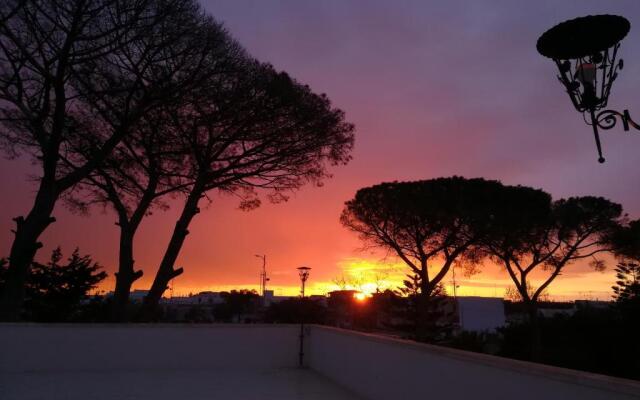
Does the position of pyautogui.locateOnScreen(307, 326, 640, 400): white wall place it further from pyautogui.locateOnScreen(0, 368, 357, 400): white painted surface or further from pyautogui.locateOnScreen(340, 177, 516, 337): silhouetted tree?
pyautogui.locateOnScreen(340, 177, 516, 337): silhouetted tree

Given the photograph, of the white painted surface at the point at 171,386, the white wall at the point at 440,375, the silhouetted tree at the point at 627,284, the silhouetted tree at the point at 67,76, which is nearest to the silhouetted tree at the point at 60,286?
the silhouetted tree at the point at 67,76

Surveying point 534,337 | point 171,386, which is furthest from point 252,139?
point 534,337

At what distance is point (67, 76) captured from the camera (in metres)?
6.54

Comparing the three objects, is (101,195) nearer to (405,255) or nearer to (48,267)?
(48,267)

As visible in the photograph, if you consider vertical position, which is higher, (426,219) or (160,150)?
(160,150)

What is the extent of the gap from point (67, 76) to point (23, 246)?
7.75 ft

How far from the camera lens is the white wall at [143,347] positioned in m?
5.20

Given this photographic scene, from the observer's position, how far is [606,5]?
12.7ft

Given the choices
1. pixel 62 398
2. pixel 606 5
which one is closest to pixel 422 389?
pixel 62 398

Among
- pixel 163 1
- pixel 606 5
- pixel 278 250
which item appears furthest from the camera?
pixel 278 250

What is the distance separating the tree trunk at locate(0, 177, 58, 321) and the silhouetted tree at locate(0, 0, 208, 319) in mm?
12

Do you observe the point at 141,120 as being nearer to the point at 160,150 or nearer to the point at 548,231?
the point at 160,150

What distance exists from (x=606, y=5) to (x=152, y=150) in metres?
6.53

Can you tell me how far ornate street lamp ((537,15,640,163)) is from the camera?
208 cm
